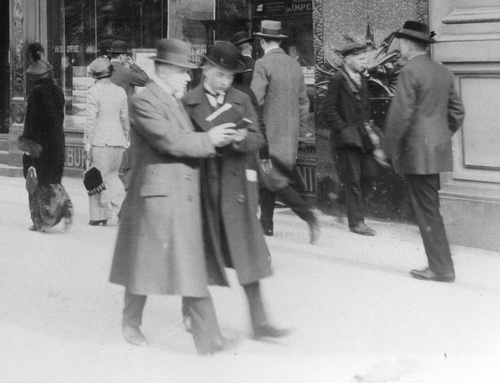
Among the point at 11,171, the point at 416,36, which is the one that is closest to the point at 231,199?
the point at 416,36

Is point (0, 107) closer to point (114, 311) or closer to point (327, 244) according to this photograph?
point (327, 244)

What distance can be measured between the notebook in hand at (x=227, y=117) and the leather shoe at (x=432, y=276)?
2396mm

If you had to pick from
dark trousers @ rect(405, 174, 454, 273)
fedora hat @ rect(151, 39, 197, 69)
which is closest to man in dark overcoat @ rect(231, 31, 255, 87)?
dark trousers @ rect(405, 174, 454, 273)

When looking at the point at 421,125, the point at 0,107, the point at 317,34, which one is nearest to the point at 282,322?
the point at 421,125

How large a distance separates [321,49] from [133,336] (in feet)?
18.3

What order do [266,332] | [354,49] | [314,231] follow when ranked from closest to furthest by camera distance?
[266,332], [314,231], [354,49]

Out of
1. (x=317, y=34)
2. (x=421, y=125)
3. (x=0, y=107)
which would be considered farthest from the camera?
(x=0, y=107)

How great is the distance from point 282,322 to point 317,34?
198 inches

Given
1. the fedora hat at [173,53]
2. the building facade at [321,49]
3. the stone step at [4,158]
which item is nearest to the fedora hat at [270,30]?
the building facade at [321,49]

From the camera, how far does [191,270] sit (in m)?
5.72

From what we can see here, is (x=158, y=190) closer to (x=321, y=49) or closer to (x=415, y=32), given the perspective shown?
(x=415, y=32)

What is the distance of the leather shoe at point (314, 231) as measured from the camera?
903cm

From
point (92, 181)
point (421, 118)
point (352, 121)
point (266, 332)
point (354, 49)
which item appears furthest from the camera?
point (92, 181)

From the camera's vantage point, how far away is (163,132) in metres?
5.66
